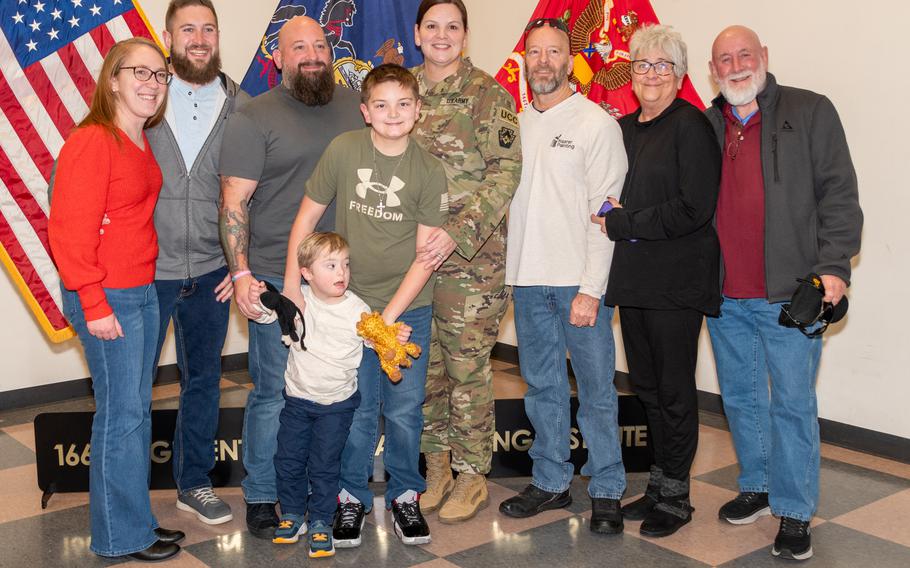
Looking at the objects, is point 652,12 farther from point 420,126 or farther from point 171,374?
point 171,374

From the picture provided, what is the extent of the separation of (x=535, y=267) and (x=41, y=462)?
2291 millimetres

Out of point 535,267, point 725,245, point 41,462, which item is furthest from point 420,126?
point 41,462

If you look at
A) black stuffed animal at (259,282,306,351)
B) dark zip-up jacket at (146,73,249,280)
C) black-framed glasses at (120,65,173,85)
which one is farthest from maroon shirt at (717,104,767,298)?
black-framed glasses at (120,65,173,85)

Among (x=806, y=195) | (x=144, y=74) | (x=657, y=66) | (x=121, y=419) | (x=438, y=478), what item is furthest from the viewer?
(x=438, y=478)

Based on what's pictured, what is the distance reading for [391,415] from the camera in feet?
10.2

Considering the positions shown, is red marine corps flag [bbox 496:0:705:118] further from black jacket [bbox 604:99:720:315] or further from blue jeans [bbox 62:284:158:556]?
blue jeans [bbox 62:284:158:556]

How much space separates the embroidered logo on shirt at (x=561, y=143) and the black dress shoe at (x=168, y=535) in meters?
2.03

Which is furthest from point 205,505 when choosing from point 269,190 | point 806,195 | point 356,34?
point 356,34

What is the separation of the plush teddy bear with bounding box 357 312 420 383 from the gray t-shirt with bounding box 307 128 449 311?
0.57 feet

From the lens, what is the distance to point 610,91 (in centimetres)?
502

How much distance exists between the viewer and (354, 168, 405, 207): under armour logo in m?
2.89

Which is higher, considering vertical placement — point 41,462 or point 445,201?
point 445,201

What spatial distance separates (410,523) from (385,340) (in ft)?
2.57

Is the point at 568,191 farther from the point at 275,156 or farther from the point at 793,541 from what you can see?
the point at 793,541
